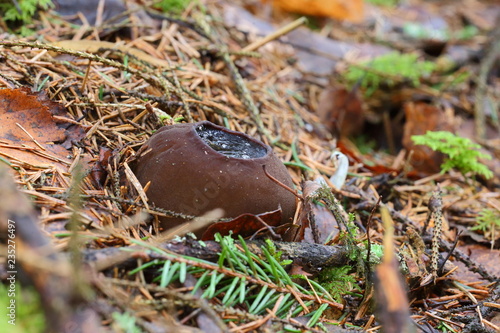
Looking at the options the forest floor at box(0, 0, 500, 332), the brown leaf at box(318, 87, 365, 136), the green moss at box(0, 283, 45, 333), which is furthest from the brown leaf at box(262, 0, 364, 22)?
the green moss at box(0, 283, 45, 333)

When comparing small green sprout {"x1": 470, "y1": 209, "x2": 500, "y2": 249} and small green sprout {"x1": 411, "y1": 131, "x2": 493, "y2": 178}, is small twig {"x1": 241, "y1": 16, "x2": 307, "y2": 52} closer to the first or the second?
small green sprout {"x1": 411, "y1": 131, "x2": 493, "y2": 178}

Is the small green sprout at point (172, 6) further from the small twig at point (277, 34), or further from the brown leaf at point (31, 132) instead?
the brown leaf at point (31, 132)

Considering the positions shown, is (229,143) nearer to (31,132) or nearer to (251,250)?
(251,250)

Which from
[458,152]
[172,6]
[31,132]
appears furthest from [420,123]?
[31,132]

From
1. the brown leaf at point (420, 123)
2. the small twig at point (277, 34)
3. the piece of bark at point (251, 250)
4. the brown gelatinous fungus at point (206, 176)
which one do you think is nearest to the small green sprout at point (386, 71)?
the brown leaf at point (420, 123)

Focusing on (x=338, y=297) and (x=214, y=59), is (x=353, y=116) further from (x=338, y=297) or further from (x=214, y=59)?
(x=338, y=297)

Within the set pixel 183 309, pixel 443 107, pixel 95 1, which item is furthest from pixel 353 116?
pixel 183 309
